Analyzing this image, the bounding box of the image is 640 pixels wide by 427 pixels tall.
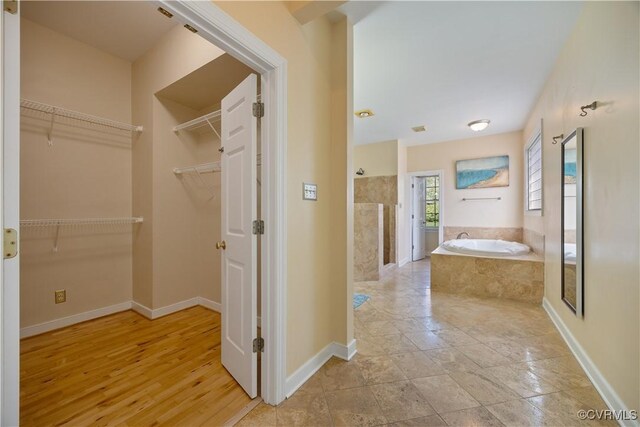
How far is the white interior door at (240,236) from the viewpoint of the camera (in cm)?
153

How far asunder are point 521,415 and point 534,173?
3.40 meters

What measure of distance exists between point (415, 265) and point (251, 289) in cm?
450

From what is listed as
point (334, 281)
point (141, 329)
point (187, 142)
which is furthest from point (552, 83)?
point (141, 329)

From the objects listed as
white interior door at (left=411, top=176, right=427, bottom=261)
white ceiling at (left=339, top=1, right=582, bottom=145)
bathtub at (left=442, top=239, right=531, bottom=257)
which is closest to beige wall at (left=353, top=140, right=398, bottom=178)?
white interior door at (left=411, top=176, right=427, bottom=261)

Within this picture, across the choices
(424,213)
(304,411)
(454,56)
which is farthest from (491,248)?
(304,411)

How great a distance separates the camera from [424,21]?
77.9 inches

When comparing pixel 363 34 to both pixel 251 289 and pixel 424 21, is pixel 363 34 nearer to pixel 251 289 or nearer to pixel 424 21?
pixel 424 21

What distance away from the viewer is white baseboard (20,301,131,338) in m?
2.26

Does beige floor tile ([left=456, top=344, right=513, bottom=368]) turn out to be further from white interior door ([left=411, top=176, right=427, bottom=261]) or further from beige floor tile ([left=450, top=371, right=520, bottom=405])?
white interior door ([left=411, top=176, right=427, bottom=261])

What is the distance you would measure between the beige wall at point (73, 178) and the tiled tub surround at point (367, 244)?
2.99 metres

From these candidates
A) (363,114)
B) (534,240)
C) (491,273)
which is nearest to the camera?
(491,273)

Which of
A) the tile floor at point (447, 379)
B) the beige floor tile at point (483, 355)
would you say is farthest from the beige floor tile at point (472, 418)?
the beige floor tile at point (483, 355)

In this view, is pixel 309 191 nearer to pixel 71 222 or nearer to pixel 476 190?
pixel 71 222

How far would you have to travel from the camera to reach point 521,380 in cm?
166
